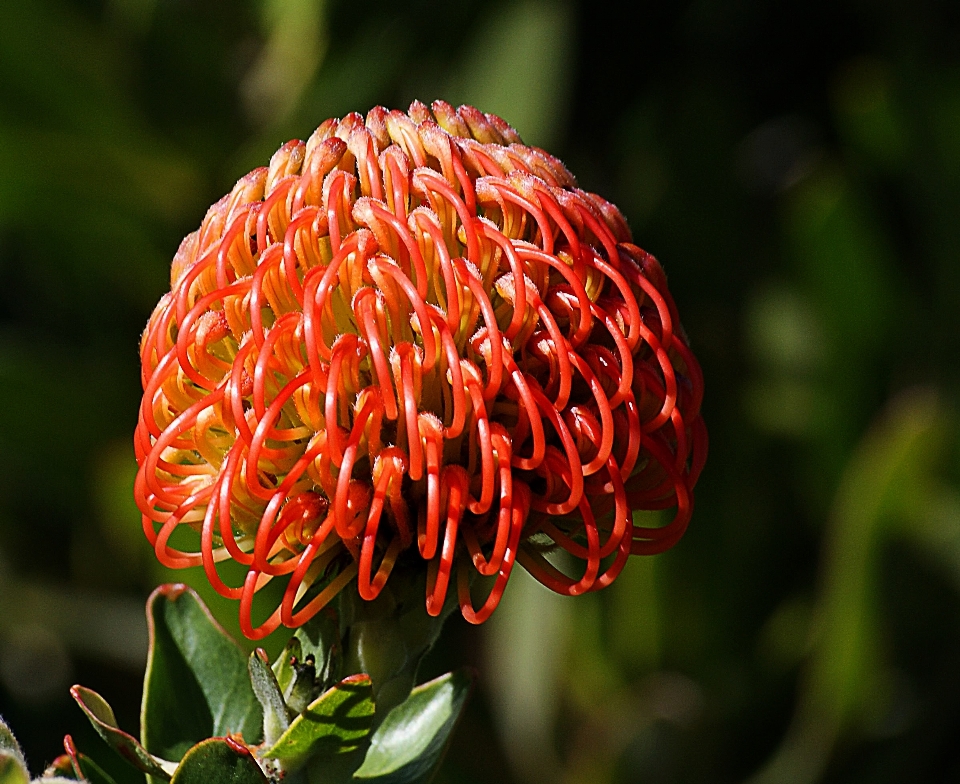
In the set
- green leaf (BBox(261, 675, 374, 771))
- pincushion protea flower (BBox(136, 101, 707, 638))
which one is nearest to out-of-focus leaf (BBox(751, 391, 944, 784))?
pincushion protea flower (BBox(136, 101, 707, 638))

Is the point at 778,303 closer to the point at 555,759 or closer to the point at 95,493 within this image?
the point at 555,759

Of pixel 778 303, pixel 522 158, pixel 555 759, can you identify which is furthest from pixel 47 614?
pixel 522 158

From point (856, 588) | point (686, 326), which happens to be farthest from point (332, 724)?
point (686, 326)

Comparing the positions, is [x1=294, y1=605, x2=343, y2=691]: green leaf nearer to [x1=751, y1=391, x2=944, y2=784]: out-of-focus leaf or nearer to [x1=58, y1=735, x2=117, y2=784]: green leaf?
[x1=58, y1=735, x2=117, y2=784]: green leaf

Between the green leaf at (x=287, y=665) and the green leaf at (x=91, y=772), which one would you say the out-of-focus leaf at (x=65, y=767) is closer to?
the green leaf at (x=91, y=772)

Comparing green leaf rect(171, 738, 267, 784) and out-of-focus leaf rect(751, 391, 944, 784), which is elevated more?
out-of-focus leaf rect(751, 391, 944, 784)

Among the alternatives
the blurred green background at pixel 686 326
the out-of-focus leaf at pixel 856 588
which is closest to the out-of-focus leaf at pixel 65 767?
the blurred green background at pixel 686 326

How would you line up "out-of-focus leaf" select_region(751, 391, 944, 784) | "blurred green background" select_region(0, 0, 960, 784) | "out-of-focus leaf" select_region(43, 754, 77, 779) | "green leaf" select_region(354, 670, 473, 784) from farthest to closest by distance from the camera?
"blurred green background" select_region(0, 0, 960, 784) → "out-of-focus leaf" select_region(751, 391, 944, 784) → "green leaf" select_region(354, 670, 473, 784) → "out-of-focus leaf" select_region(43, 754, 77, 779)
